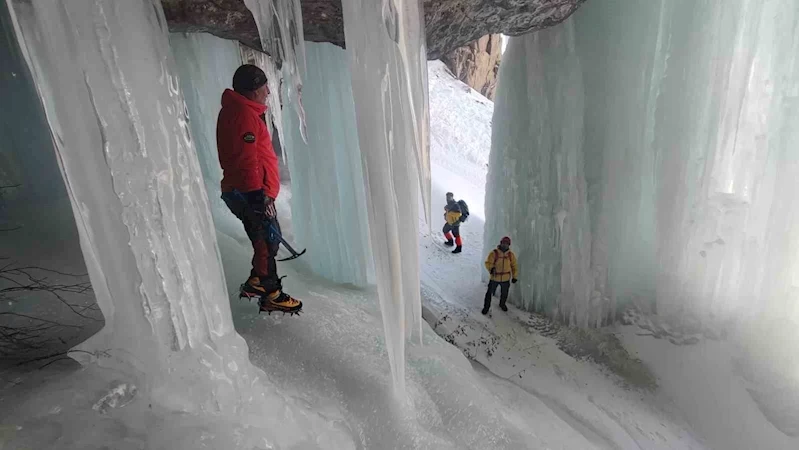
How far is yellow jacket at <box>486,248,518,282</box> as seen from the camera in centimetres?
589

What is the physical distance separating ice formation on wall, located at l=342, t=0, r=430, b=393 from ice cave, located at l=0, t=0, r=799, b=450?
0.6 inches

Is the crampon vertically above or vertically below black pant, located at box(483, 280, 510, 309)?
above

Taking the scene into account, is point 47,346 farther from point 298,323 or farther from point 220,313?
point 298,323

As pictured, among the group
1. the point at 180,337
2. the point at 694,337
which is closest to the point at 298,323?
the point at 180,337

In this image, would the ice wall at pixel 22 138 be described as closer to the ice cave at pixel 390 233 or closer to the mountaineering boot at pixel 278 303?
Answer: the ice cave at pixel 390 233

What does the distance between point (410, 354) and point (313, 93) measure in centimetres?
281

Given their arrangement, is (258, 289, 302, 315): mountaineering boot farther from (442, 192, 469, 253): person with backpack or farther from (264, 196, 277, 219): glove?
(442, 192, 469, 253): person with backpack

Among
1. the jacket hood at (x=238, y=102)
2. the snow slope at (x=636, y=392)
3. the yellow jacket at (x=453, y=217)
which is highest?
the jacket hood at (x=238, y=102)

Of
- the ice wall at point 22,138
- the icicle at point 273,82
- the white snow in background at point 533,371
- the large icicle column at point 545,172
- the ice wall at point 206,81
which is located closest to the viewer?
the white snow in background at point 533,371

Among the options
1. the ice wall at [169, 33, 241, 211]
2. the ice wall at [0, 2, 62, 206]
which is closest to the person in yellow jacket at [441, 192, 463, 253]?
the ice wall at [169, 33, 241, 211]

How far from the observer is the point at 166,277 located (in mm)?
2129

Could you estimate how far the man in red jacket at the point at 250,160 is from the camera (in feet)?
8.91

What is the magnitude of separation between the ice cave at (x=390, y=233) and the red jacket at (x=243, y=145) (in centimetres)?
2

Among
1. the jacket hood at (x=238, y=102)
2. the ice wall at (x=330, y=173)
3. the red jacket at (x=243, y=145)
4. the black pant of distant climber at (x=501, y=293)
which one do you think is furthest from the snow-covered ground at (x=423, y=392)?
the jacket hood at (x=238, y=102)
